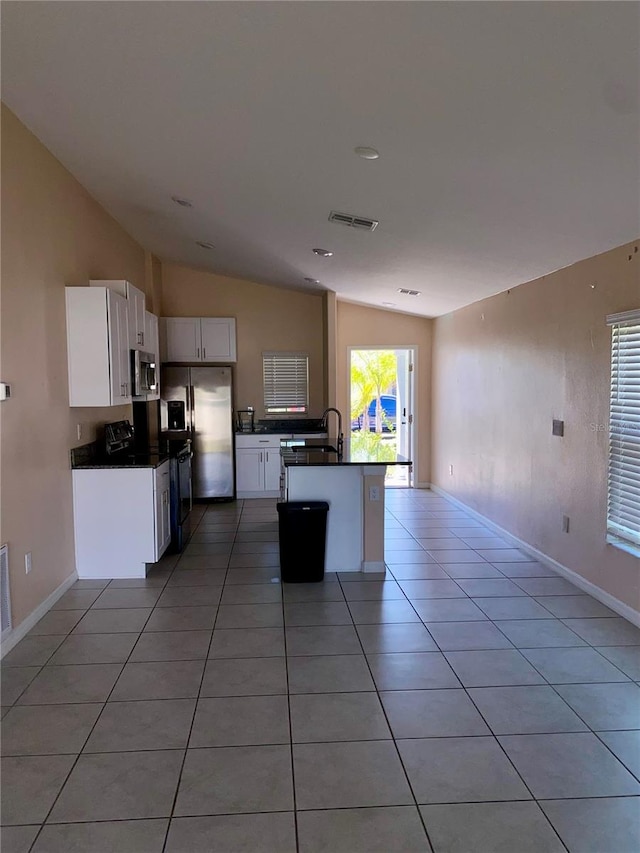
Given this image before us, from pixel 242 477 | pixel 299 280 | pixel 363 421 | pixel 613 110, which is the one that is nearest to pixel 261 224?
pixel 299 280

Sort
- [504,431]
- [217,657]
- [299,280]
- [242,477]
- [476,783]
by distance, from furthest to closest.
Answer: [242,477]
[299,280]
[504,431]
[217,657]
[476,783]

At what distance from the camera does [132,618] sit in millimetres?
3678

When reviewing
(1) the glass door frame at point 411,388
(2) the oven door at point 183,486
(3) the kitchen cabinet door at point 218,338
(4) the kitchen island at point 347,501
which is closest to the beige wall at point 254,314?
(3) the kitchen cabinet door at point 218,338

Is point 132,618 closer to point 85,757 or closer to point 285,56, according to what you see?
point 85,757

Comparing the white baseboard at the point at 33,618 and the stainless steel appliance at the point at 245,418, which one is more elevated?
the stainless steel appliance at the point at 245,418

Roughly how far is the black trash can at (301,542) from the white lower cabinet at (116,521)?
981 millimetres

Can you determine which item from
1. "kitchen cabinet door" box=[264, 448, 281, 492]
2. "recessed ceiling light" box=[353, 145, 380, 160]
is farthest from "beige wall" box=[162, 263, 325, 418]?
"recessed ceiling light" box=[353, 145, 380, 160]

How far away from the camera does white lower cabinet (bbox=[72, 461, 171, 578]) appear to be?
436cm

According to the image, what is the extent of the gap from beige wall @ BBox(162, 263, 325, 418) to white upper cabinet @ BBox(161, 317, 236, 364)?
22 centimetres

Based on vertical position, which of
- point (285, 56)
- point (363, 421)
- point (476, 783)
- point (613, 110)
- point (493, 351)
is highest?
point (285, 56)

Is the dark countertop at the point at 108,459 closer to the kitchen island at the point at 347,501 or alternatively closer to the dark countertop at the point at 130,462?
the dark countertop at the point at 130,462

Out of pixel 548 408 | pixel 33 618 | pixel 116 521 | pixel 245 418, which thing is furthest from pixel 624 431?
pixel 245 418

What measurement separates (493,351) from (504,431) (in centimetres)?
84

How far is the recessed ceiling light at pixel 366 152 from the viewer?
288 centimetres
